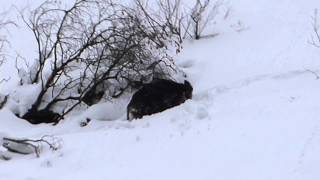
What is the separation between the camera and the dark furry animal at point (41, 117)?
1177 centimetres

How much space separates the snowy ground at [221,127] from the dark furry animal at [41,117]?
0.26 m

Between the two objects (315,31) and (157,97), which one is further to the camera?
(315,31)

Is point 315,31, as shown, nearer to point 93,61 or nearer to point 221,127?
point 221,127

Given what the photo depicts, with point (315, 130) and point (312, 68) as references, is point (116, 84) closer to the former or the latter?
point (312, 68)

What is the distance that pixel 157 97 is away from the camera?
37.2ft

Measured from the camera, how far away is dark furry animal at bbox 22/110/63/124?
1177 cm

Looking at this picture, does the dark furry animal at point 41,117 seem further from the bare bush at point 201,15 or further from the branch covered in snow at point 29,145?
the bare bush at point 201,15

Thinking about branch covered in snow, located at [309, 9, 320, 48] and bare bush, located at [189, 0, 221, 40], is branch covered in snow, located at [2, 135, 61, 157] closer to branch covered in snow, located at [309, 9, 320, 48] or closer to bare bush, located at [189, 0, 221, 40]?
bare bush, located at [189, 0, 221, 40]

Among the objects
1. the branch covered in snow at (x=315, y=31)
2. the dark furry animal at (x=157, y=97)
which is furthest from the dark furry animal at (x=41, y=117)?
the branch covered in snow at (x=315, y=31)

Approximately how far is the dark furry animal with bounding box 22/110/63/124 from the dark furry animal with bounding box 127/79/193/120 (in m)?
1.41

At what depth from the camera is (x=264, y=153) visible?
871 centimetres

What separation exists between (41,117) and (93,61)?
132cm

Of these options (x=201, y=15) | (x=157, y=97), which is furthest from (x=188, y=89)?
(x=201, y=15)

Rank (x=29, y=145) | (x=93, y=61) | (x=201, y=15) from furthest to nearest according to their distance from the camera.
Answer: (x=201, y=15), (x=93, y=61), (x=29, y=145)
